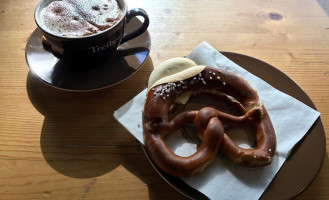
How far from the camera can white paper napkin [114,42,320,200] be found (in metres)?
0.57

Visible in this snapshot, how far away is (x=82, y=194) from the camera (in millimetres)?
610

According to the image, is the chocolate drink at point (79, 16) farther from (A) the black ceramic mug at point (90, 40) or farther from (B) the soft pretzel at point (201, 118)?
(B) the soft pretzel at point (201, 118)

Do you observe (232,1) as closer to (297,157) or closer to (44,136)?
(297,157)

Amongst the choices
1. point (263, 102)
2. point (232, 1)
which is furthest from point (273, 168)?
point (232, 1)

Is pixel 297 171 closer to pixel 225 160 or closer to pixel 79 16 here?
pixel 225 160

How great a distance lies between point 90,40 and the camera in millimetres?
680

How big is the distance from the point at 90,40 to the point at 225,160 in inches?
16.6

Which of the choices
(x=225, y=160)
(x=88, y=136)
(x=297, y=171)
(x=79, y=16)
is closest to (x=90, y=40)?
(x=79, y=16)

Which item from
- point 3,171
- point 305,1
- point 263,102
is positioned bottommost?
point 3,171

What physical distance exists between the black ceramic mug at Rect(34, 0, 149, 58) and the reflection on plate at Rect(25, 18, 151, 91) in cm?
4

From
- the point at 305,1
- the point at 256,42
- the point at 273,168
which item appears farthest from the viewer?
the point at 305,1

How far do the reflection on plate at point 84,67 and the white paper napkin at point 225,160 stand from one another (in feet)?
0.33

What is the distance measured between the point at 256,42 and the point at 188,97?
15.2 inches

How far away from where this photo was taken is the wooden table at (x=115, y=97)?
63 centimetres
